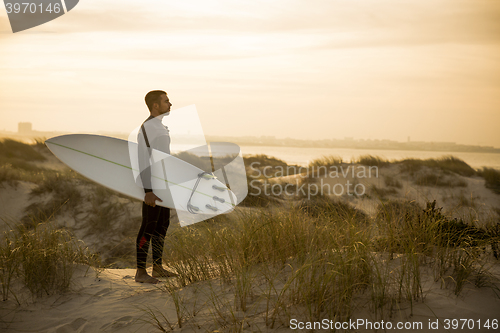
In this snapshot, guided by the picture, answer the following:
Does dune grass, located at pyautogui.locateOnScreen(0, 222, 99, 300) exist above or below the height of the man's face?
below

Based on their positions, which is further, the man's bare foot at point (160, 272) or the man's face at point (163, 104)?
the man's face at point (163, 104)

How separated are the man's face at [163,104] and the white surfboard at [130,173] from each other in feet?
2.95

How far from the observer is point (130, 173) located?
14.5 feet

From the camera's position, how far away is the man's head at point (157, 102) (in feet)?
11.2

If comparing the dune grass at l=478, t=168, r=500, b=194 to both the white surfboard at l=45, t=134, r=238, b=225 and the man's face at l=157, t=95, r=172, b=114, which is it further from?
the man's face at l=157, t=95, r=172, b=114

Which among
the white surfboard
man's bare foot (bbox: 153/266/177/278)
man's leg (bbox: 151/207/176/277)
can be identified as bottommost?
man's bare foot (bbox: 153/266/177/278)

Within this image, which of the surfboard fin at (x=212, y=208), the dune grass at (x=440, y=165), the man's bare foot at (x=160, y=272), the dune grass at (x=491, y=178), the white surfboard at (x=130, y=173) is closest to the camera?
the man's bare foot at (x=160, y=272)

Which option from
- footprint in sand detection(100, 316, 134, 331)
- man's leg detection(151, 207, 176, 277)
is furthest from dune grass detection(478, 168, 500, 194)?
footprint in sand detection(100, 316, 134, 331)

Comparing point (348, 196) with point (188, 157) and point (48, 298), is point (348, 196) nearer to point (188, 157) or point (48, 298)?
point (188, 157)

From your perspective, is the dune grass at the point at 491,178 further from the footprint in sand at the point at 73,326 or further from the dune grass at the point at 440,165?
the footprint in sand at the point at 73,326

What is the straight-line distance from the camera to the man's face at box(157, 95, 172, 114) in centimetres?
341

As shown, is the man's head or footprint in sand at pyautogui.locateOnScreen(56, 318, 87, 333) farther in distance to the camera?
the man's head

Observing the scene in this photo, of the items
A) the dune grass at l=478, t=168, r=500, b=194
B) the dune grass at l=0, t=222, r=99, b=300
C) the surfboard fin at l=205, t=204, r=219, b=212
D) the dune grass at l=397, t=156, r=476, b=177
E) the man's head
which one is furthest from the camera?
the dune grass at l=397, t=156, r=476, b=177

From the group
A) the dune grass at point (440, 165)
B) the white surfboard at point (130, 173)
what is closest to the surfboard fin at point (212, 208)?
the white surfboard at point (130, 173)
